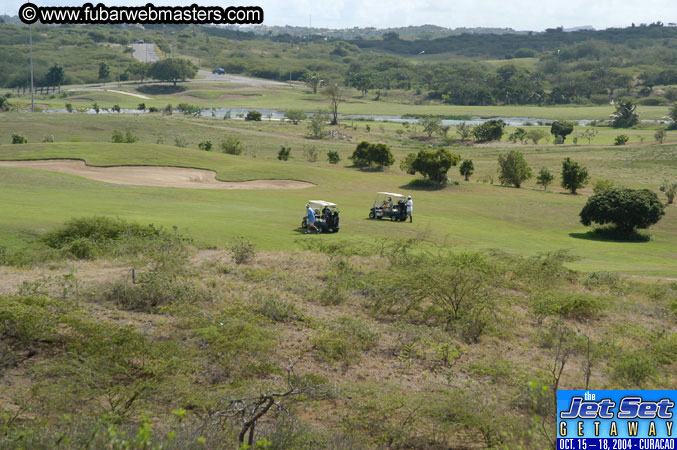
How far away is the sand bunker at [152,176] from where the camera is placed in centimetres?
4906

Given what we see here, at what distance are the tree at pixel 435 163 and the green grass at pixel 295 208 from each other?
70.0 inches

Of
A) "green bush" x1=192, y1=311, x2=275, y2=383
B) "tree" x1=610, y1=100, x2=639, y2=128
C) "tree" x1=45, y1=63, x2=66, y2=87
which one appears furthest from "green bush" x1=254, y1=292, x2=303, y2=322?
"tree" x1=45, y1=63, x2=66, y2=87

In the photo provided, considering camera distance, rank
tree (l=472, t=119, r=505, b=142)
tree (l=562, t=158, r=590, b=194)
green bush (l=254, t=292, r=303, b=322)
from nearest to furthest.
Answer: green bush (l=254, t=292, r=303, b=322), tree (l=562, t=158, r=590, b=194), tree (l=472, t=119, r=505, b=142)

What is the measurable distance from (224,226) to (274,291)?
10.4 m

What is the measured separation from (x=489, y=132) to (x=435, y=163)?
55.5 meters

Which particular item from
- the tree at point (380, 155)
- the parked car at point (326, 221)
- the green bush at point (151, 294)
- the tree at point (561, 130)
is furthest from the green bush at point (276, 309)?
the tree at point (561, 130)

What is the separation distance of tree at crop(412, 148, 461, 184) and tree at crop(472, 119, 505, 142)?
53.7 m

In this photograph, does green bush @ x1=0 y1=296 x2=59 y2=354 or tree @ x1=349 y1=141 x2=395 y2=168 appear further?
tree @ x1=349 y1=141 x2=395 y2=168

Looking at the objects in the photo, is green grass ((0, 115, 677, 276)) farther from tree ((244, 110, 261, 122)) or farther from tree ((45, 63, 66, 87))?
tree ((45, 63, 66, 87))

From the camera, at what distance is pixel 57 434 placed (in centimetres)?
1059

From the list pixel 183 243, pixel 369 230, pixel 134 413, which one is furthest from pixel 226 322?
pixel 369 230

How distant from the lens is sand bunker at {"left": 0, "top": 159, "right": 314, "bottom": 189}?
49062 millimetres

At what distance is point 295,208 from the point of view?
3991 cm

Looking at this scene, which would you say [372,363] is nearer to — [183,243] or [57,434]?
[57,434]
